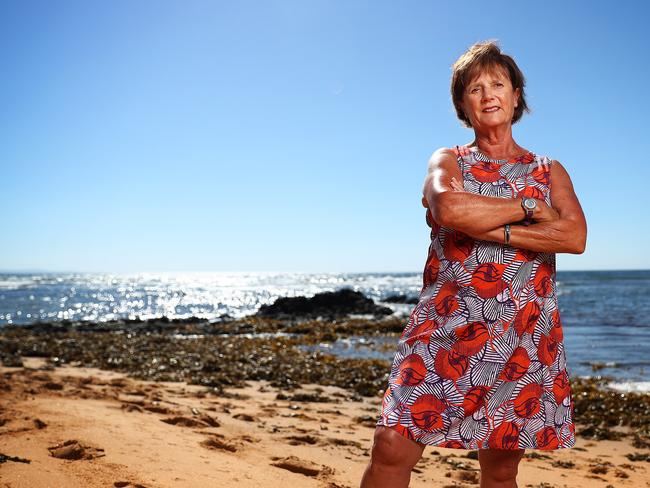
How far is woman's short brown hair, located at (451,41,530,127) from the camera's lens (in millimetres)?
2434

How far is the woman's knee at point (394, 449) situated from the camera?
82.1 inches

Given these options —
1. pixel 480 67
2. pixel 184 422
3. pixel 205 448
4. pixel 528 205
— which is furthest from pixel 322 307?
pixel 528 205

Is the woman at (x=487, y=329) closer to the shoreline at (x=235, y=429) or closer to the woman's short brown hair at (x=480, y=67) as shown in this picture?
the woman's short brown hair at (x=480, y=67)

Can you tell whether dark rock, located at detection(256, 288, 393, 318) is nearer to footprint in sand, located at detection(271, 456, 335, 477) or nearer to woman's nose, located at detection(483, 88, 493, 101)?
footprint in sand, located at detection(271, 456, 335, 477)

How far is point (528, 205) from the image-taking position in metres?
2.25

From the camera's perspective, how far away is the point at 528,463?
15.5 feet

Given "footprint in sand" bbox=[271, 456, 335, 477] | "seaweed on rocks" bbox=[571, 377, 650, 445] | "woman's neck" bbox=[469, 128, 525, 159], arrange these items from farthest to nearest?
"seaweed on rocks" bbox=[571, 377, 650, 445] < "footprint in sand" bbox=[271, 456, 335, 477] < "woman's neck" bbox=[469, 128, 525, 159]

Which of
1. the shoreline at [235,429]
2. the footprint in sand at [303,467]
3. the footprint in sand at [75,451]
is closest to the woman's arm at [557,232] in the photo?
the shoreline at [235,429]

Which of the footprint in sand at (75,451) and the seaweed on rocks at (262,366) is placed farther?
the seaweed on rocks at (262,366)

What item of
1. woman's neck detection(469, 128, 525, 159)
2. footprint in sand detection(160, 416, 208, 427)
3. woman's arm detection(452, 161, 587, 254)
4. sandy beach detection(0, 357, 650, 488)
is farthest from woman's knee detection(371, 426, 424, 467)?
footprint in sand detection(160, 416, 208, 427)

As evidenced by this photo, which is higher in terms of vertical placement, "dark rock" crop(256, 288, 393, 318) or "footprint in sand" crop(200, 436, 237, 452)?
"footprint in sand" crop(200, 436, 237, 452)

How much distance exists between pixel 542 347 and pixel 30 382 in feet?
20.4

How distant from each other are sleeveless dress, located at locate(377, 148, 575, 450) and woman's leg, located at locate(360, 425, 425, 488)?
0.11 ft

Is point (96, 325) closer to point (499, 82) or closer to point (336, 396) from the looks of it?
point (336, 396)
